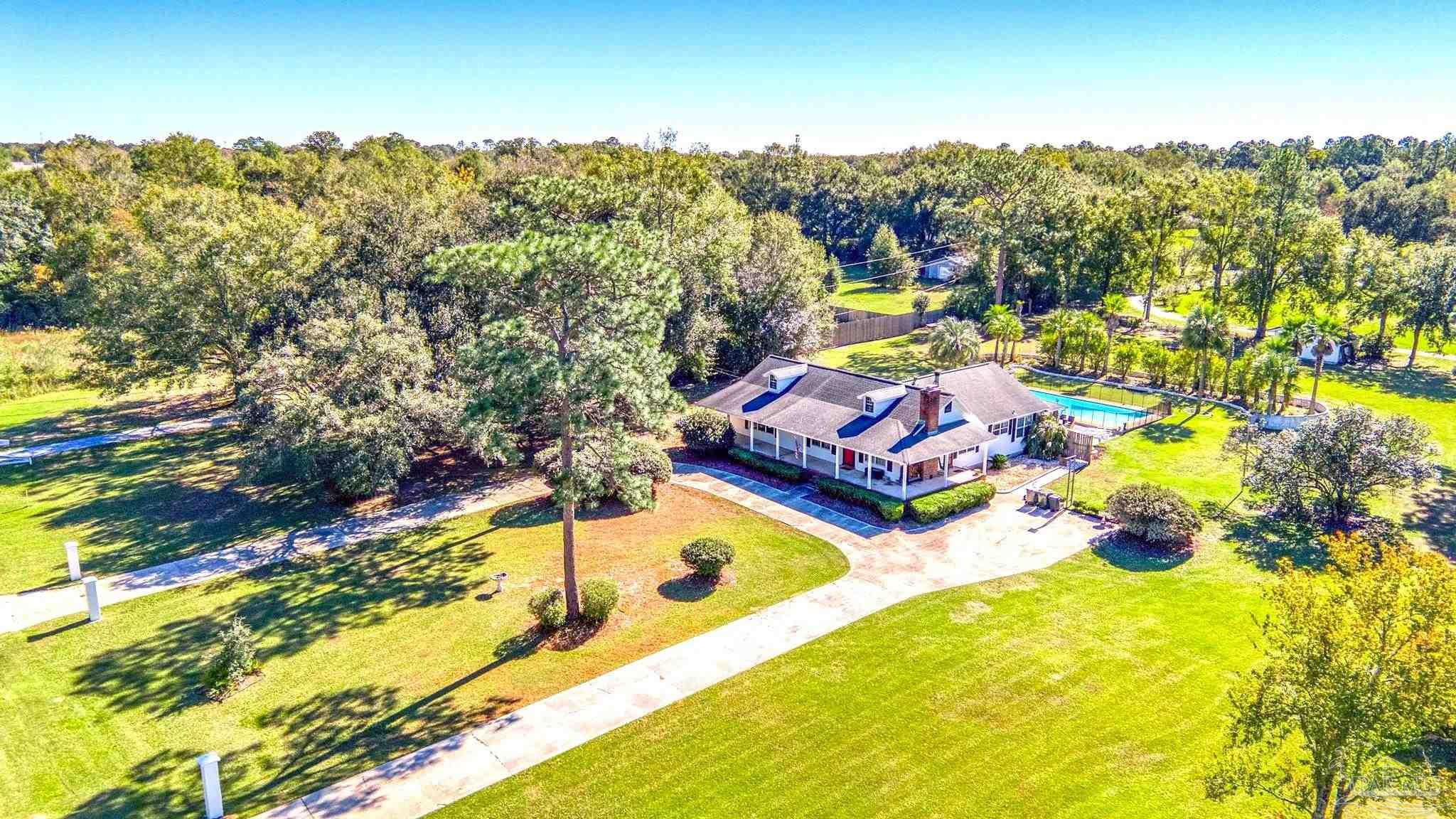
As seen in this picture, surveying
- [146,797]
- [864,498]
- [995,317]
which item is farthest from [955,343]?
[146,797]

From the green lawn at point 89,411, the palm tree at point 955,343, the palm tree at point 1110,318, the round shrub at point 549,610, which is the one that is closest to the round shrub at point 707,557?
the round shrub at point 549,610

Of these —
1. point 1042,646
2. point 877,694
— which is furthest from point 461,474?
point 1042,646

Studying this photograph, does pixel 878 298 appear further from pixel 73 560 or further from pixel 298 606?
pixel 73 560

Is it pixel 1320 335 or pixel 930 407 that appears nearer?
pixel 930 407

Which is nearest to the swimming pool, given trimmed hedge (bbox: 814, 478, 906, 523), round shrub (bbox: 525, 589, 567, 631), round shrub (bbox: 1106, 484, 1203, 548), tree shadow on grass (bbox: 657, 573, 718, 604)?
round shrub (bbox: 1106, 484, 1203, 548)

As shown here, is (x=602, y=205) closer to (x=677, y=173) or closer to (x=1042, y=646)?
(x=677, y=173)

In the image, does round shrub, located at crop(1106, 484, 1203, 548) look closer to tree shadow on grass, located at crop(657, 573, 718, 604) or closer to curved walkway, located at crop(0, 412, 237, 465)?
tree shadow on grass, located at crop(657, 573, 718, 604)
